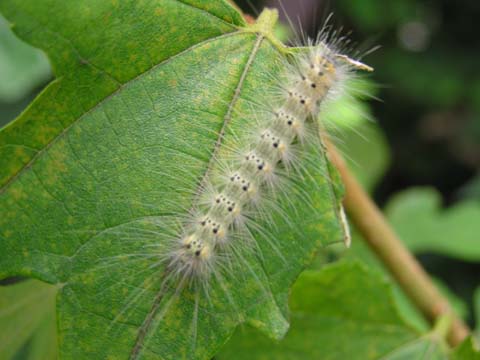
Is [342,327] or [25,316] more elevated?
→ [342,327]

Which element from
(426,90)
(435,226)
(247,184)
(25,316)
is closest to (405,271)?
(247,184)

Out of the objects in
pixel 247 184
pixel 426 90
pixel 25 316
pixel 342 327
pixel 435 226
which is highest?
pixel 426 90

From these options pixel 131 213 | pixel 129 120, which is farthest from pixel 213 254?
pixel 129 120

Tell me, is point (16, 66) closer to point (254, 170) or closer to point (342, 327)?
point (254, 170)

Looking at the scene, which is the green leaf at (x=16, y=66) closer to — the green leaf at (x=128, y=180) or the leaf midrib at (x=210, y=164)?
the green leaf at (x=128, y=180)

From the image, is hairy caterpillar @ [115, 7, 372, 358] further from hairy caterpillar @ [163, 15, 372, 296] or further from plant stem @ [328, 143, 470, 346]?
plant stem @ [328, 143, 470, 346]


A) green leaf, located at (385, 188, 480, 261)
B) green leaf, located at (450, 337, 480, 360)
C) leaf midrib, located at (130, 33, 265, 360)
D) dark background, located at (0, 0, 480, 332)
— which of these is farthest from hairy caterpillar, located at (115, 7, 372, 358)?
dark background, located at (0, 0, 480, 332)
